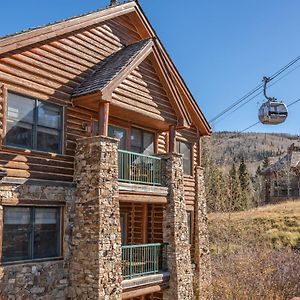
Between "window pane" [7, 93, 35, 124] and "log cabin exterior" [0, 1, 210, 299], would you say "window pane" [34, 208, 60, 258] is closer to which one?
"log cabin exterior" [0, 1, 210, 299]

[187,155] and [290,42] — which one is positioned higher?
[290,42]

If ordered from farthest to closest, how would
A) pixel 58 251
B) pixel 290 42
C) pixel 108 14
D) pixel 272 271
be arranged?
pixel 272 271 < pixel 108 14 < pixel 58 251 < pixel 290 42

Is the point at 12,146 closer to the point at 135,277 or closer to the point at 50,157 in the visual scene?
the point at 50,157

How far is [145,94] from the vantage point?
53.5 ft

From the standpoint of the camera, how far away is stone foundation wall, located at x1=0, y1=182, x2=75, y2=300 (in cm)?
1191

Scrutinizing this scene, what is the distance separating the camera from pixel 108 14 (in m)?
16.3

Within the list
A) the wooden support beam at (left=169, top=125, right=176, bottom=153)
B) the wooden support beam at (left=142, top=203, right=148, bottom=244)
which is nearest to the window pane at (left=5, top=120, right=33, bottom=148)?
the wooden support beam at (left=169, top=125, right=176, bottom=153)

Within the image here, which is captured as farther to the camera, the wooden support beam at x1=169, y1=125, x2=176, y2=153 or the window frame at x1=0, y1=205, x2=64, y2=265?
the wooden support beam at x1=169, y1=125, x2=176, y2=153

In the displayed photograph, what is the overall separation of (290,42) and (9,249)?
9.50m

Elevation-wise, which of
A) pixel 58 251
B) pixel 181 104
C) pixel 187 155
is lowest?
pixel 58 251

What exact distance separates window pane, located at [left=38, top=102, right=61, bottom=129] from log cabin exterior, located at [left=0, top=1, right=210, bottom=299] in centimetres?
3

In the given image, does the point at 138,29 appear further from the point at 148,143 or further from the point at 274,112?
the point at 274,112

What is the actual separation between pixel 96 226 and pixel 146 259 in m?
3.76

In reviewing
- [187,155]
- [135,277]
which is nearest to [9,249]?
[135,277]
